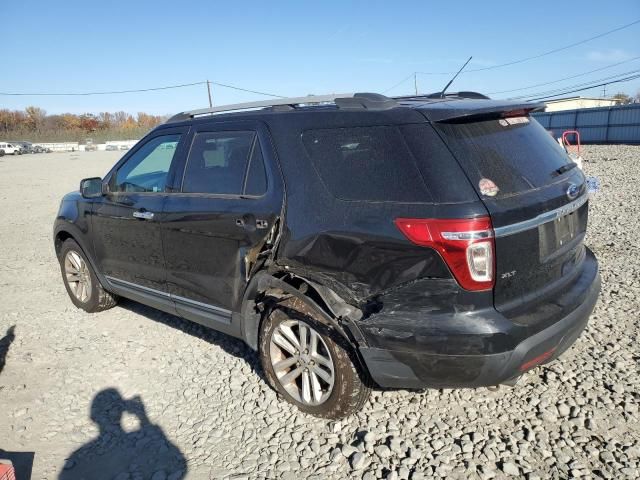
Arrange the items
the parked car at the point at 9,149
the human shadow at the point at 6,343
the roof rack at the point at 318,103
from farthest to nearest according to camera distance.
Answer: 1. the parked car at the point at 9,149
2. the human shadow at the point at 6,343
3. the roof rack at the point at 318,103

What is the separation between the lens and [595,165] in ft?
53.6

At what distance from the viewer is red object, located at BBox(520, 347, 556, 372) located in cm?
246

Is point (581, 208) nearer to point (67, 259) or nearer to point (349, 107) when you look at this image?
point (349, 107)

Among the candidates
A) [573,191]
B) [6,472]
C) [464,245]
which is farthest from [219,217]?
[573,191]

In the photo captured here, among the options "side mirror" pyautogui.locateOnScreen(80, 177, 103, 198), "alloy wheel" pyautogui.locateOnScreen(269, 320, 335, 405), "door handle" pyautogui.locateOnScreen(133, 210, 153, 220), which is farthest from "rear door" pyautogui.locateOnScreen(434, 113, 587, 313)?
"side mirror" pyautogui.locateOnScreen(80, 177, 103, 198)

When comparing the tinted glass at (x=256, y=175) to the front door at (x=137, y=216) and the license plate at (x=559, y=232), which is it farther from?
the license plate at (x=559, y=232)

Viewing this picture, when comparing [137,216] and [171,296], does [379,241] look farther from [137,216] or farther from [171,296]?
[137,216]

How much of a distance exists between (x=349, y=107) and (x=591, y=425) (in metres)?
2.24

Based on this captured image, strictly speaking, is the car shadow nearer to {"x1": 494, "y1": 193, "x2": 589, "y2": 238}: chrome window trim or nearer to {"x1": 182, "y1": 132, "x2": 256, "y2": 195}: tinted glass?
{"x1": 182, "y1": 132, "x2": 256, "y2": 195}: tinted glass

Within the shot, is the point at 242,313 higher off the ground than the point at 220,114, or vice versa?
the point at 220,114

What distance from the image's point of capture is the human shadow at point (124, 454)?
262 cm

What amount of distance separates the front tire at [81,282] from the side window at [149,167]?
996mm

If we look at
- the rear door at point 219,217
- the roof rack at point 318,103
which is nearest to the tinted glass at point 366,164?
the roof rack at point 318,103

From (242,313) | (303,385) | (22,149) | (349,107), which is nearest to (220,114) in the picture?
(349,107)
